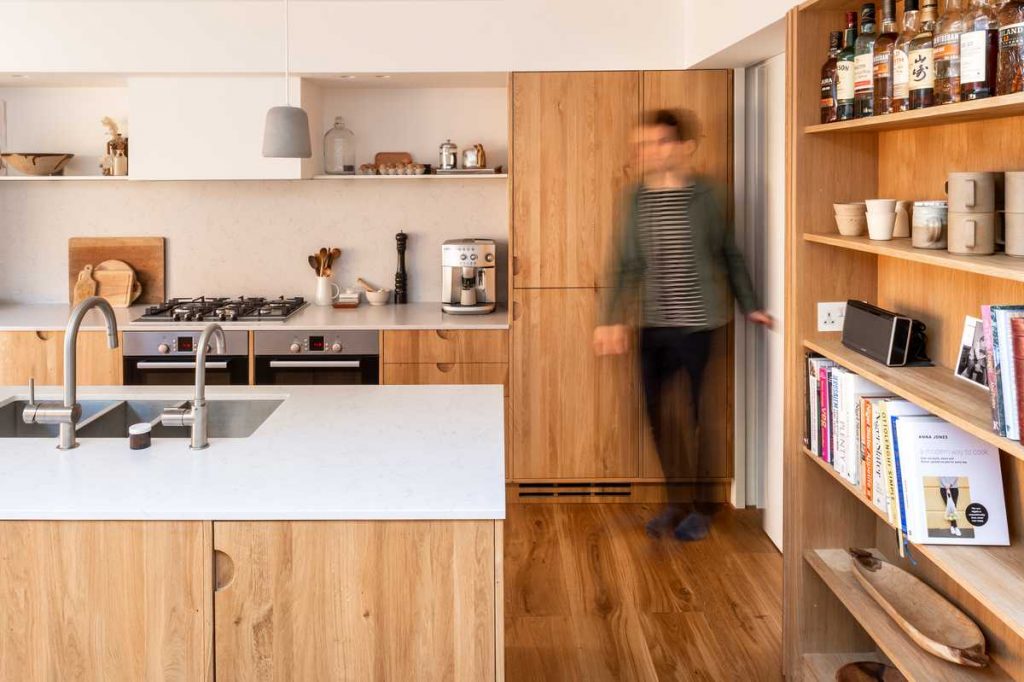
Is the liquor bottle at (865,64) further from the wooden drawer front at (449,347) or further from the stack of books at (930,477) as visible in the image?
the wooden drawer front at (449,347)

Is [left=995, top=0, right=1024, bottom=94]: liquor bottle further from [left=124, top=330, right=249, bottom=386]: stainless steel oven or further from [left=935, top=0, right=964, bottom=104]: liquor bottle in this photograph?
[left=124, top=330, right=249, bottom=386]: stainless steel oven

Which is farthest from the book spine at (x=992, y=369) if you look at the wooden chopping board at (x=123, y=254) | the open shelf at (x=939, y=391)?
the wooden chopping board at (x=123, y=254)

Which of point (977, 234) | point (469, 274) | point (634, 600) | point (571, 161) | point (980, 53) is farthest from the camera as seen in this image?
point (469, 274)

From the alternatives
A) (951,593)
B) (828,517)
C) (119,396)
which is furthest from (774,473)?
(119,396)

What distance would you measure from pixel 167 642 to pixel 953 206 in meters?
1.91

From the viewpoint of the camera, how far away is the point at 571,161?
470cm

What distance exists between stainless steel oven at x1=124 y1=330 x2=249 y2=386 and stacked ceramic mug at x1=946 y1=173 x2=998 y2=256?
342cm

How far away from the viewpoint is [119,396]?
10.4 ft

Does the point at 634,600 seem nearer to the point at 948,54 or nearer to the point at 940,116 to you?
the point at 940,116

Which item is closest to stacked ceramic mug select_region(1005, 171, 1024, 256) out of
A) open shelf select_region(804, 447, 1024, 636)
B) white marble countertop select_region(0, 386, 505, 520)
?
open shelf select_region(804, 447, 1024, 636)

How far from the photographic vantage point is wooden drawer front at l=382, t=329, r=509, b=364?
4.79 meters

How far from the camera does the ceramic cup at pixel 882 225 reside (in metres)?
2.62

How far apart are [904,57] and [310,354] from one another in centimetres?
312

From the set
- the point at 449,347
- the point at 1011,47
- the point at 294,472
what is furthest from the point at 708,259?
the point at 294,472
